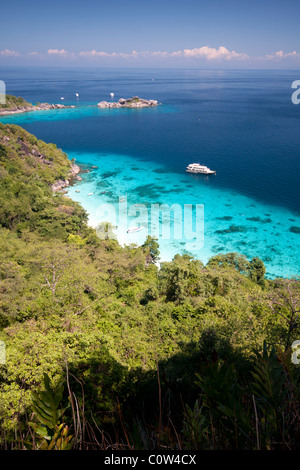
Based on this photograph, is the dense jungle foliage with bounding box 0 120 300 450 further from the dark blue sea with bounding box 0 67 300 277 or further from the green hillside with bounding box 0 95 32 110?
the green hillside with bounding box 0 95 32 110

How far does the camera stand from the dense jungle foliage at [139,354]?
181cm

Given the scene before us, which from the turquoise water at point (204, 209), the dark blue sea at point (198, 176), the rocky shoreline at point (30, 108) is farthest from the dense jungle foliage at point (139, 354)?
the rocky shoreline at point (30, 108)

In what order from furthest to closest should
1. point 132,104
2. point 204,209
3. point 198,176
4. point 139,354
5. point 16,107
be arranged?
point 132,104 < point 16,107 < point 198,176 < point 204,209 < point 139,354

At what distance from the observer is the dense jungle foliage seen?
5.93 feet

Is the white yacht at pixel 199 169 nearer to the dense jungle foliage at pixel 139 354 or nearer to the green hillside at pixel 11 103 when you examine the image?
the dense jungle foliage at pixel 139 354

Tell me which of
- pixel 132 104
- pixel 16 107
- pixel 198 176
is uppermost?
pixel 132 104

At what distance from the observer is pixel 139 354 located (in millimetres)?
8336

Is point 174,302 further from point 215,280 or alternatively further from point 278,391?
point 278,391

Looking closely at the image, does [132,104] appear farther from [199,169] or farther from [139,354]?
[139,354]

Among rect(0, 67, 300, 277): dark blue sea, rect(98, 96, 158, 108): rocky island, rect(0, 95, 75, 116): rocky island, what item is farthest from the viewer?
rect(98, 96, 158, 108): rocky island

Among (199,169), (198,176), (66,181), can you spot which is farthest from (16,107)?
(198,176)

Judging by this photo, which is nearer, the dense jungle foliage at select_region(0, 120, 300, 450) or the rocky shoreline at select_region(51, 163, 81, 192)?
the dense jungle foliage at select_region(0, 120, 300, 450)

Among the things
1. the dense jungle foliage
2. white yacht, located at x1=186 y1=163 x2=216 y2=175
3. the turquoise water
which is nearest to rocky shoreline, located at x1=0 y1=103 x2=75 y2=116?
the turquoise water

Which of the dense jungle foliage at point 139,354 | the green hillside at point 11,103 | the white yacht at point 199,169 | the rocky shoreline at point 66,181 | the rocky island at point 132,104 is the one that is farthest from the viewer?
the rocky island at point 132,104
